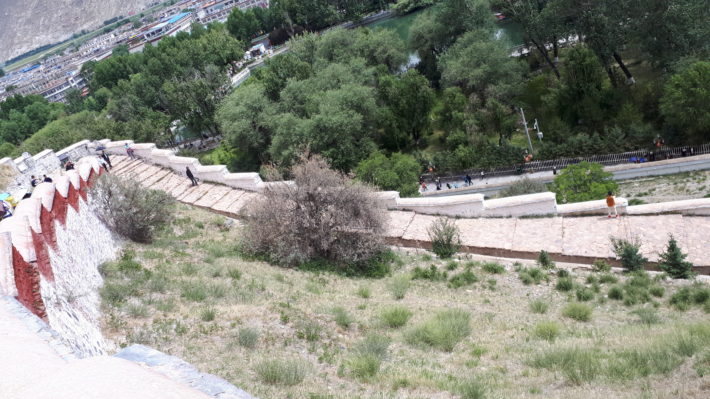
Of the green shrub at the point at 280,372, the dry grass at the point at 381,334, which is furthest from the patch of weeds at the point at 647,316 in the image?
the green shrub at the point at 280,372

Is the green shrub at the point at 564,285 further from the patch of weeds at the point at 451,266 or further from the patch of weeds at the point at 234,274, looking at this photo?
the patch of weeds at the point at 234,274

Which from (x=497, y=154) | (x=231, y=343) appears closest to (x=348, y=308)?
(x=231, y=343)

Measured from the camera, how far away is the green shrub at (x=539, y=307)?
34.3 feet

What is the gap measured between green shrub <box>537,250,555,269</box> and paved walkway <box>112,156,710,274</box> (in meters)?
0.28

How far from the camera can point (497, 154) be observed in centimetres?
2697

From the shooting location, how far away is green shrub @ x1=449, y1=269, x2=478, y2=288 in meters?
12.1

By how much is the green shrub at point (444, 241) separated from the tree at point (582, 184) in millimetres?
5976

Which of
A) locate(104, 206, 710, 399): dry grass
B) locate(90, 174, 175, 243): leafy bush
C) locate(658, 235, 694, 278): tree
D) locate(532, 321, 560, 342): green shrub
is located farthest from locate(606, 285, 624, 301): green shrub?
locate(90, 174, 175, 243): leafy bush

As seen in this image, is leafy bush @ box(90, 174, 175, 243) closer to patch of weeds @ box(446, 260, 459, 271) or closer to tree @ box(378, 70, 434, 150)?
patch of weeds @ box(446, 260, 459, 271)

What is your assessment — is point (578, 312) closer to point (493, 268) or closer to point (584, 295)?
point (584, 295)

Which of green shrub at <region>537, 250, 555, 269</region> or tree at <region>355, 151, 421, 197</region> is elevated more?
tree at <region>355, 151, 421, 197</region>

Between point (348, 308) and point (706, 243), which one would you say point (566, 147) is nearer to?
point (706, 243)

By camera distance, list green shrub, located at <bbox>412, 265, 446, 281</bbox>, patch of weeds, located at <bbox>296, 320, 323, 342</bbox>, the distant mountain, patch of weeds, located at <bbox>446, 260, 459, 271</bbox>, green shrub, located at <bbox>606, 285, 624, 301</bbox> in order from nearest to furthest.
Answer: patch of weeds, located at <bbox>296, 320, 323, 342</bbox> < green shrub, located at <bbox>606, 285, 624, 301</bbox> < green shrub, located at <bbox>412, 265, 446, 281</bbox> < patch of weeds, located at <bbox>446, 260, 459, 271</bbox> < the distant mountain

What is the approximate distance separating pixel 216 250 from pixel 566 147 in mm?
19191
